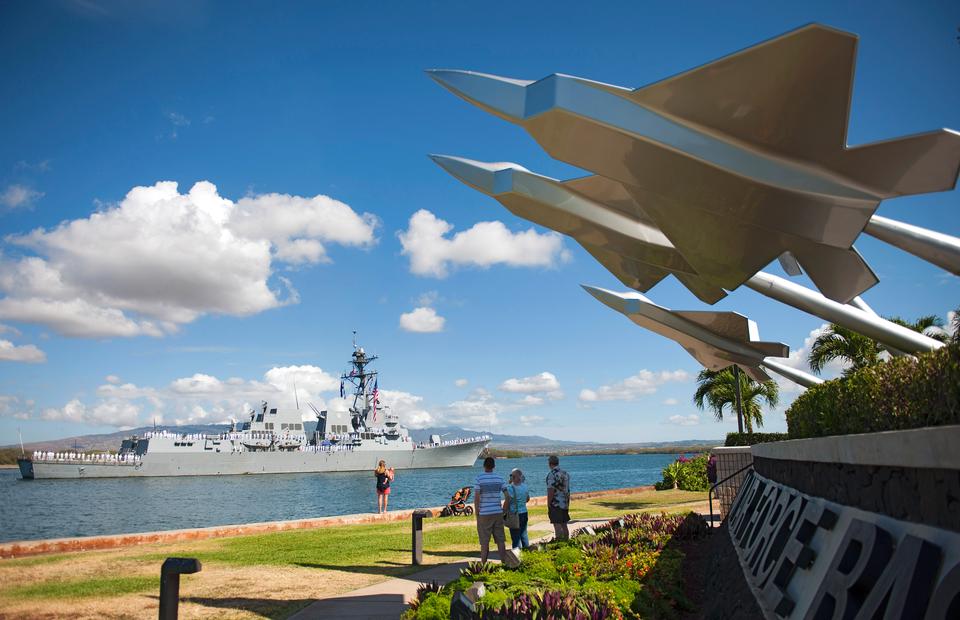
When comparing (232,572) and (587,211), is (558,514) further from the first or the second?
(232,572)

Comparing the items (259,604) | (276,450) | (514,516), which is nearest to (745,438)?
(514,516)

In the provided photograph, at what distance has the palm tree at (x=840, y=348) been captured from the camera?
76.2 ft

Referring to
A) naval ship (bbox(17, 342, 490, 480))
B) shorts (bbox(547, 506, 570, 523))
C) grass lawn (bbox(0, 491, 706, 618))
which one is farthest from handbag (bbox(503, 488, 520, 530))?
naval ship (bbox(17, 342, 490, 480))

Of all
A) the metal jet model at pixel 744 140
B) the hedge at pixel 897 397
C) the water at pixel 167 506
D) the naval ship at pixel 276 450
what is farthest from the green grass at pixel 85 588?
the naval ship at pixel 276 450

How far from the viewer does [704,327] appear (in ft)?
47.5

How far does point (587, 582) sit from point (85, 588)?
733 centimetres

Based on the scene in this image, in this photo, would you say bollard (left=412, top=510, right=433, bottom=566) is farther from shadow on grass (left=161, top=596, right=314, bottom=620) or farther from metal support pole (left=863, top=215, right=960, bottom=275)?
metal support pole (left=863, top=215, right=960, bottom=275)

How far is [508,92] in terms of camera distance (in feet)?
21.5

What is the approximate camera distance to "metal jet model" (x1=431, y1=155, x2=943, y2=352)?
29.9ft

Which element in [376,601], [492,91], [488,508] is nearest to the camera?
[492,91]

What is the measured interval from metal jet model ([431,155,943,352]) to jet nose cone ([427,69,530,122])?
2199 millimetres

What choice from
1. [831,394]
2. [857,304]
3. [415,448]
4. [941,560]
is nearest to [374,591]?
[831,394]

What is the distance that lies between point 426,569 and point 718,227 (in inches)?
286

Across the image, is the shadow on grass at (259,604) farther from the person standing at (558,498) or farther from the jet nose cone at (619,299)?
the jet nose cone at (619,299)
